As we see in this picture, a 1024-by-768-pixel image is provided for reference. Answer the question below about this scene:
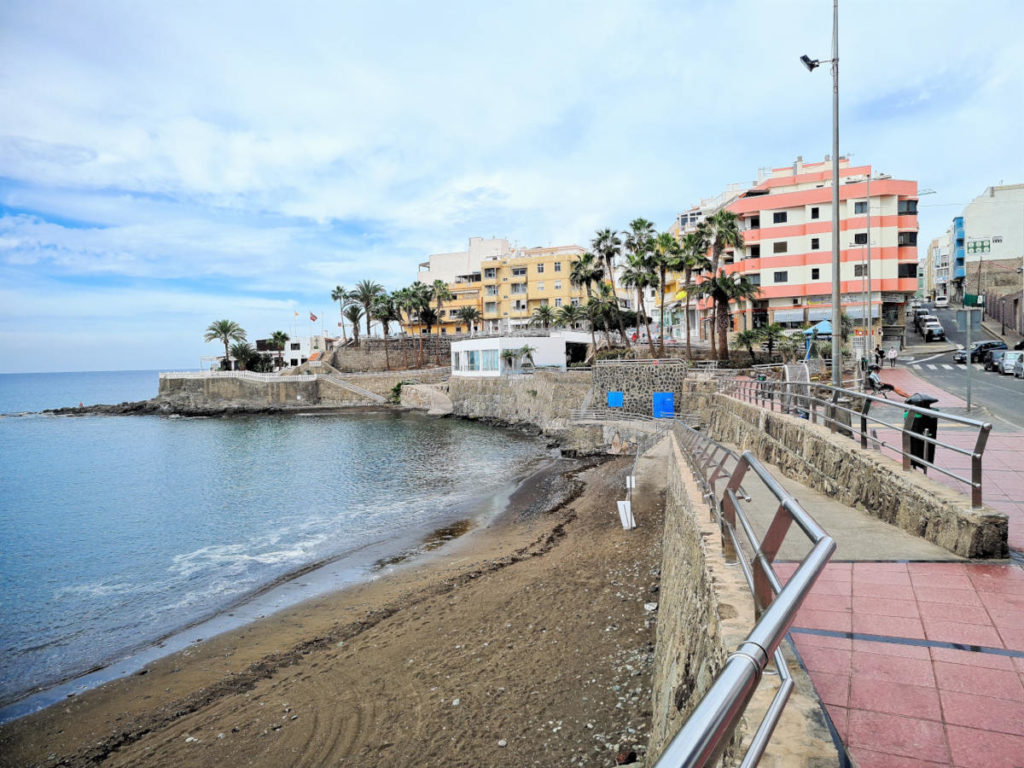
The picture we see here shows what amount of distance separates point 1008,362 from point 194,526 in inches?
1529

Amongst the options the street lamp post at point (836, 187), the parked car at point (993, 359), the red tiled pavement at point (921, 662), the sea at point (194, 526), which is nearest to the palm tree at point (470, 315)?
the sea at point (194, 526)

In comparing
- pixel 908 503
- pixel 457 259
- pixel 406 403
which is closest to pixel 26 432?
pixel 406 403

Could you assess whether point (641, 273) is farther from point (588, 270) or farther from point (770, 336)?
point (770, 336)

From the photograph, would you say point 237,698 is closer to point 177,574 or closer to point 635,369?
point 177,574

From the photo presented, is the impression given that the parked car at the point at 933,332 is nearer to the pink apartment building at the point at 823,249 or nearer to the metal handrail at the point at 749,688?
the pink apartment building at the point at 823,249

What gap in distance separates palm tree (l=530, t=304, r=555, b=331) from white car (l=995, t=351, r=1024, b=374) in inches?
1890

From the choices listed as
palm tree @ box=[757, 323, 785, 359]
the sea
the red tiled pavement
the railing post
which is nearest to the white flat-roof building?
the sea

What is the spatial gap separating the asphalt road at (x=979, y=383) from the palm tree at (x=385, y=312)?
60908mm

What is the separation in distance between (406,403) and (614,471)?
142ft

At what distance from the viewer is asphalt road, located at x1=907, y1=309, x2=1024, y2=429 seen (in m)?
17.8

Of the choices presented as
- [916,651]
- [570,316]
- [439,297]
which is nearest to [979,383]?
[916,651]

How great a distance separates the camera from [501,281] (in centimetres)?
8262

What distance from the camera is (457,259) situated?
9144 centimetres

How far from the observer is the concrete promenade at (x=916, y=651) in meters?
2.93
